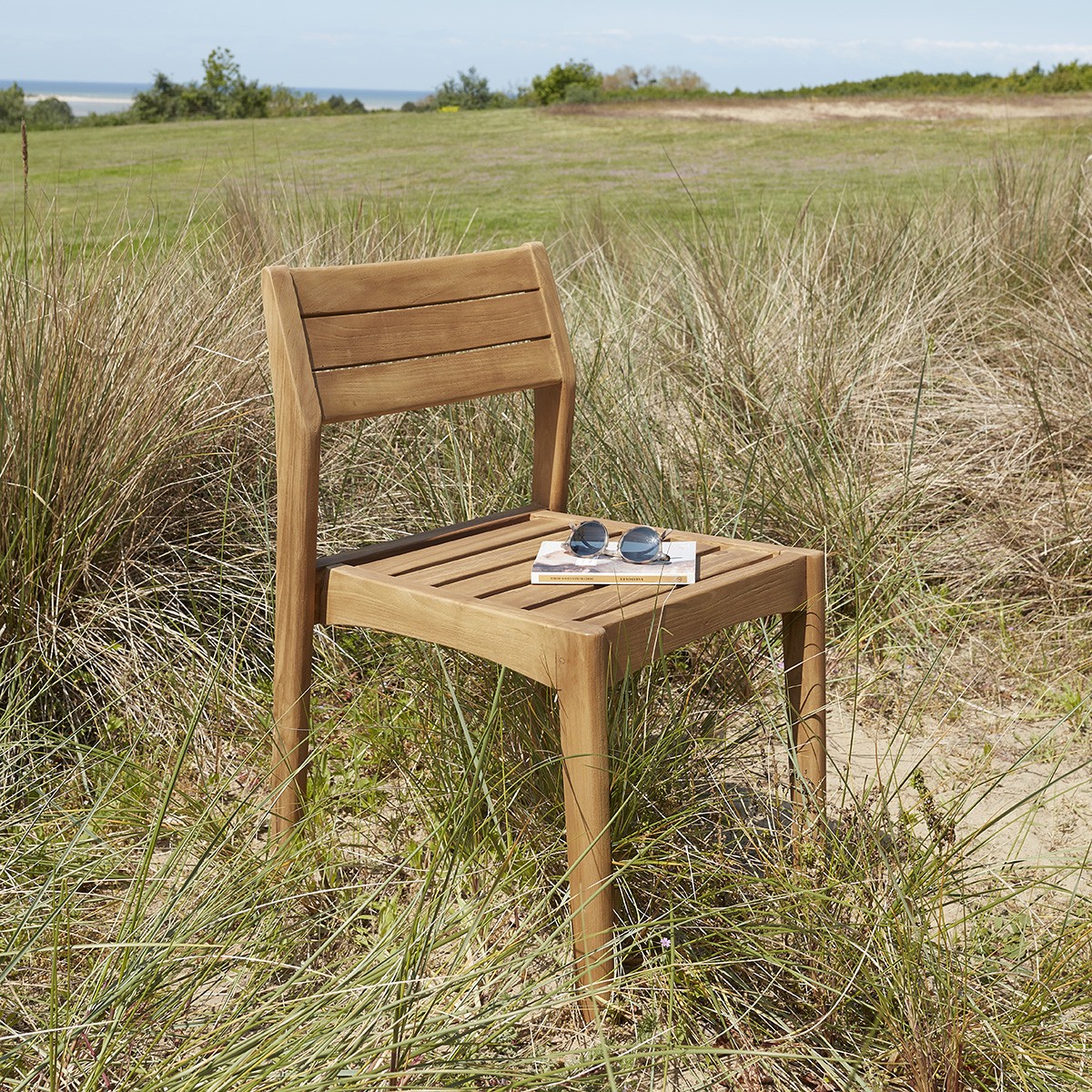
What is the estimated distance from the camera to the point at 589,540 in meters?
1.83

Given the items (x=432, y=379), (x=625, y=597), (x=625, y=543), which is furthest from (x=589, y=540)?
(x=432, y=379)

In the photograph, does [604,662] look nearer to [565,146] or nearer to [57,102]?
[565,146]

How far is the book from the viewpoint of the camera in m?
1.70

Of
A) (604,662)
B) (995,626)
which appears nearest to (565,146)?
(995,626)

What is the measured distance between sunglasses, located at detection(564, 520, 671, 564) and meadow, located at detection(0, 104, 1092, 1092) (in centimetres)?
18

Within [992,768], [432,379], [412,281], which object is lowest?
[992,768]

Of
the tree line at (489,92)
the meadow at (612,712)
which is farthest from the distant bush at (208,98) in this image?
the meadow at (612,712)

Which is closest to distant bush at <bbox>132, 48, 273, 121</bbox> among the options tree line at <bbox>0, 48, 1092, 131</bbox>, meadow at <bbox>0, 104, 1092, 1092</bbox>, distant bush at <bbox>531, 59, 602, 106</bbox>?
tree line at <bbox>0, 48, 1092, 131</bbox>

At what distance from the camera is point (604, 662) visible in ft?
4.83

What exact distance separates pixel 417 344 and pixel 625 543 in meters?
0.46

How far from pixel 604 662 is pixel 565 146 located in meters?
15.8

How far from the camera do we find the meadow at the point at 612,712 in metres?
1.35

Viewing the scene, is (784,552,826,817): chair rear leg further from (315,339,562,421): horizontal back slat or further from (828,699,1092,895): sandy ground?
(315,339,562,421): horizontal back slat

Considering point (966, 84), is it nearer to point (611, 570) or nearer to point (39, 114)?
point (39, 114)
